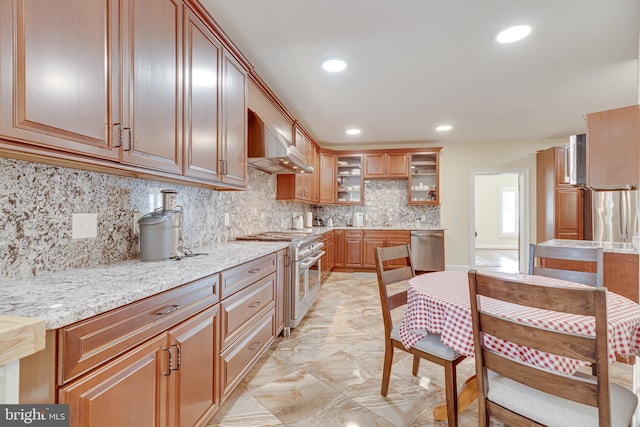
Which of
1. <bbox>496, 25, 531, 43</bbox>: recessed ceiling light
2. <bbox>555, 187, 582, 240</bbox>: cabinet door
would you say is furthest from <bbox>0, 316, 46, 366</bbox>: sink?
<bbox>555, 187, 582, 240</bbox>: cabinet door

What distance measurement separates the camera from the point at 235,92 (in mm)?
2332

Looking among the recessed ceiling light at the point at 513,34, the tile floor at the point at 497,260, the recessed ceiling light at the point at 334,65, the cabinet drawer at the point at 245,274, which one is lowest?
the tile floor at the point at 497,260

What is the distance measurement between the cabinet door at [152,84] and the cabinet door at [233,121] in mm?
498

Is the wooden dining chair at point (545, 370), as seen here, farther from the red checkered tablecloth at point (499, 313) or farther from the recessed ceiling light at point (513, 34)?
the recessed ceiling light at point (513, 34)

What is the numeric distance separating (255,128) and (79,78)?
177cm

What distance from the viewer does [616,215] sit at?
372 cm

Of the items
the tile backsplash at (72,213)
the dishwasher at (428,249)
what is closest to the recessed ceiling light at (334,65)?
the tile backsplash at (72,213)

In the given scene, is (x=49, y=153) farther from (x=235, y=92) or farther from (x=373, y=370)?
(x=373, y=370)

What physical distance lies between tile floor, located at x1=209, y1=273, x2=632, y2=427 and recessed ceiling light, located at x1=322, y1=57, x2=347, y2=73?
2544 mm

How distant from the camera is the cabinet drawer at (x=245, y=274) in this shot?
1697 millimetres

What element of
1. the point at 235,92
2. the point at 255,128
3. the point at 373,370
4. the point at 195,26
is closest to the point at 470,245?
the point at 373,370

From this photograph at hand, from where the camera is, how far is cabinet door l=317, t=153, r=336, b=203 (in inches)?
226

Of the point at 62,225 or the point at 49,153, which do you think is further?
the point at 62,225

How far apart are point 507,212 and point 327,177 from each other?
21.1ft
